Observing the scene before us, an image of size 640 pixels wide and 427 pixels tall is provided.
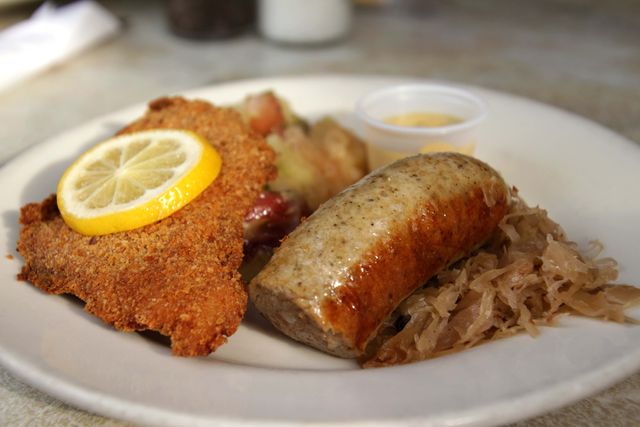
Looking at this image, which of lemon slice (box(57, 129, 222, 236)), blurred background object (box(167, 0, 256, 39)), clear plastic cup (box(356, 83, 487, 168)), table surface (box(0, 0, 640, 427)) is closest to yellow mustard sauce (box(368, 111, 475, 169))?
clear plastic cup (box(356, 83, 487, 168))

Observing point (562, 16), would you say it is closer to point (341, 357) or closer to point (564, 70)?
point (564, 70)

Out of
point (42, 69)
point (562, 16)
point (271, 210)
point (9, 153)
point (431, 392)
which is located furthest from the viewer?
point (562, 16)

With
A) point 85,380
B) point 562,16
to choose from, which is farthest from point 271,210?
point 562,16

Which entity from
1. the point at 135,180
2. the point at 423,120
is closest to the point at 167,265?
the point at 135,180

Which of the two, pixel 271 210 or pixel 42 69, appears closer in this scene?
pixel 271 210

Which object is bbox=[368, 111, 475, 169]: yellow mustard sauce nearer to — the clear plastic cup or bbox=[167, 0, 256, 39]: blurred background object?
the clear plastic cup

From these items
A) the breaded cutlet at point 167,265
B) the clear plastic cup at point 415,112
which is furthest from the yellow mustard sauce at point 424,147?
the breaded cutlet at point 167,265
